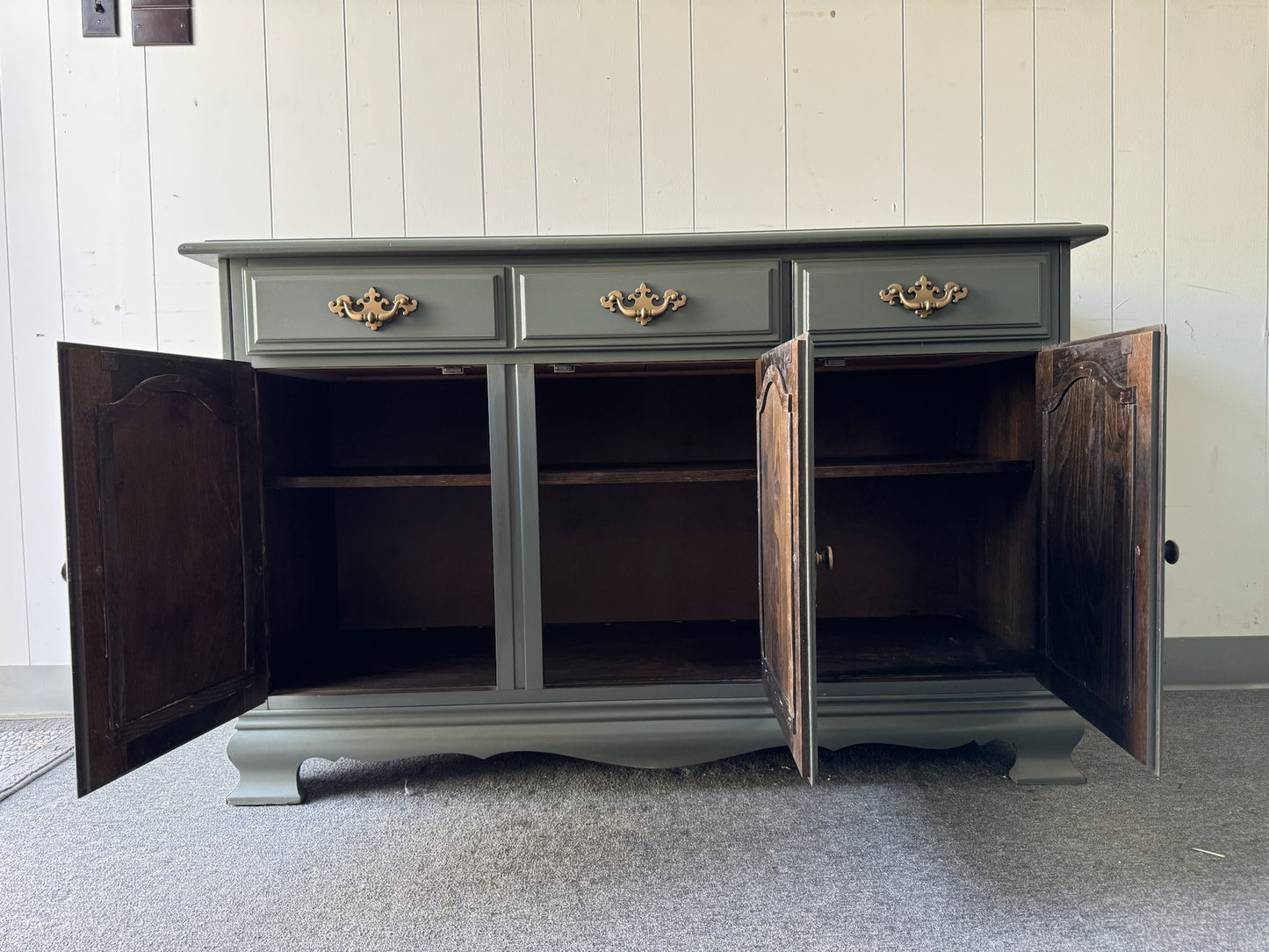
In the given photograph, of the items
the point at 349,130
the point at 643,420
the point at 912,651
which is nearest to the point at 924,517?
the point at 912,651

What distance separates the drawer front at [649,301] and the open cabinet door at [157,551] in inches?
20.7

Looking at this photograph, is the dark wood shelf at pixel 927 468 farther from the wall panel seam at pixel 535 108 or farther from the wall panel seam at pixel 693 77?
the wall panel seam at pixel 535 108

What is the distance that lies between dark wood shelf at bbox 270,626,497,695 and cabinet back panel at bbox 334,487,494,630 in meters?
0.06

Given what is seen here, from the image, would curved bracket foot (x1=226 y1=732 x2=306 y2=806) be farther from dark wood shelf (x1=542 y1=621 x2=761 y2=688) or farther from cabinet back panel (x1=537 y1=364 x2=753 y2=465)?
cabinet back panel (x1=537 y1=364 x2=753 y2=465)

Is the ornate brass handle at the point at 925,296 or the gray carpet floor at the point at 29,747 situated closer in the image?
the ornate brass handle at the point at 925,296

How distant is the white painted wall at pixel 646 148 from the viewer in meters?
1.78

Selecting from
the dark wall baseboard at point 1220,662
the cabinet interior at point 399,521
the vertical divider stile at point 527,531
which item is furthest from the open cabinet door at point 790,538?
the dark wall baseboard at point 1220,662

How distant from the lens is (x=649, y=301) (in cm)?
127

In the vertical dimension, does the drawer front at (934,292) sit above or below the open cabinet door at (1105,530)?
above

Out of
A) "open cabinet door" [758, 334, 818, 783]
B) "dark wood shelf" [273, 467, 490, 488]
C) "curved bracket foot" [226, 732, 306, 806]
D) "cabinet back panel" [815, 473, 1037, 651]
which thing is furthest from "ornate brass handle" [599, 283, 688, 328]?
"curved bracket foot" [226, 732, 306, 806]

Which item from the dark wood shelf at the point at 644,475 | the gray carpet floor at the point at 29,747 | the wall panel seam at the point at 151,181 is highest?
the wall panel seam at the point at 151,181

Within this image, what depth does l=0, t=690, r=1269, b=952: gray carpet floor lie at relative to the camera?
95cm

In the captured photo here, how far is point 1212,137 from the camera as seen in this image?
70.8 inches

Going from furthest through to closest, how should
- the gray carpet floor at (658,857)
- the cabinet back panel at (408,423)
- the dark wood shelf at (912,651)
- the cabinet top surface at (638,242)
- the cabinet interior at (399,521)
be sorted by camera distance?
1. the cabinet back panel at (408,423)
2. the cabinet interior at (399,521)
3. the dark wood shelf at (912,651)
4. the cabinet top surface at (638,242)
5. the gray carpet floor at (658,857)
